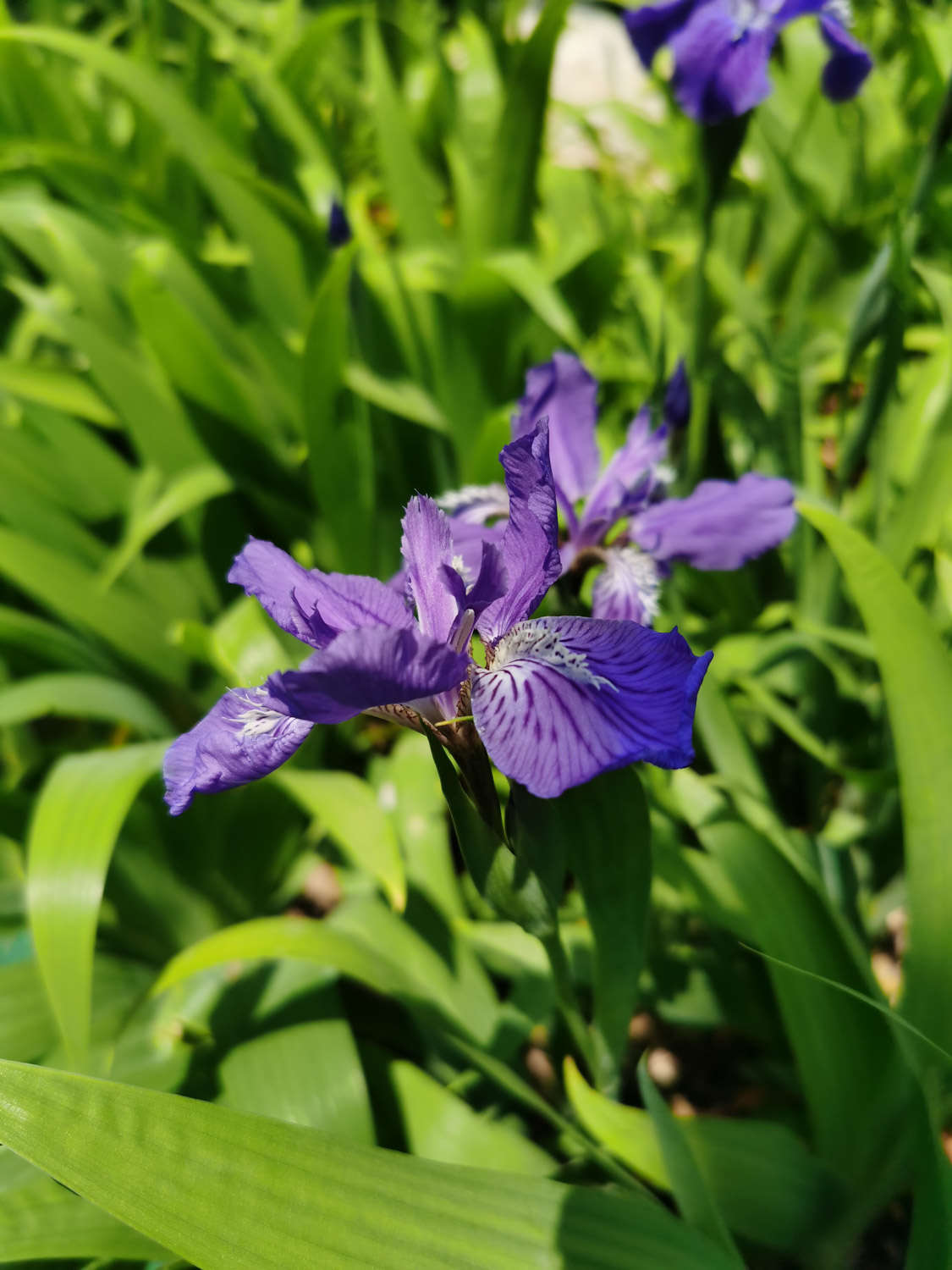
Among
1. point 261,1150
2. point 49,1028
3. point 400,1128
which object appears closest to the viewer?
point 261,1150

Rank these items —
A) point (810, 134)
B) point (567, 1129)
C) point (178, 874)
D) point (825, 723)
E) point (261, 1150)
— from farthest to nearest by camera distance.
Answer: point (810, 134) → point (178, 874) → point (825, 723) → point (567, 1129) → point (261, 1150)

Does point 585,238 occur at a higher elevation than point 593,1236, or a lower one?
higher

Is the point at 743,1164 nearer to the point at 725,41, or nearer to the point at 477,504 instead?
the point at 477,504

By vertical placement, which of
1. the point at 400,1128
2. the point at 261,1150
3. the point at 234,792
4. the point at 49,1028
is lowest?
the point at 400,1128

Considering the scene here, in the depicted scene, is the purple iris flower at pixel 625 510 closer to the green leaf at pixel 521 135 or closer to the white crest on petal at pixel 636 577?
the white crest on petal at pixel 636 577

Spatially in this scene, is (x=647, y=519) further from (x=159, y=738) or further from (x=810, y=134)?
(x=810, y=134)

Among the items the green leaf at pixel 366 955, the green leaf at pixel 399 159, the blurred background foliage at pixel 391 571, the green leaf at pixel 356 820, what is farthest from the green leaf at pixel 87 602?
the green leaf at pixel 399 159

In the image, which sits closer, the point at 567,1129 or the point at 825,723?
the point at 567,1129

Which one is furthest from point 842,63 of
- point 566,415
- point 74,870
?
point 74,870

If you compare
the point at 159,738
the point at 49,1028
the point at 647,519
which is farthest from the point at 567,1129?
the point at 159,738
